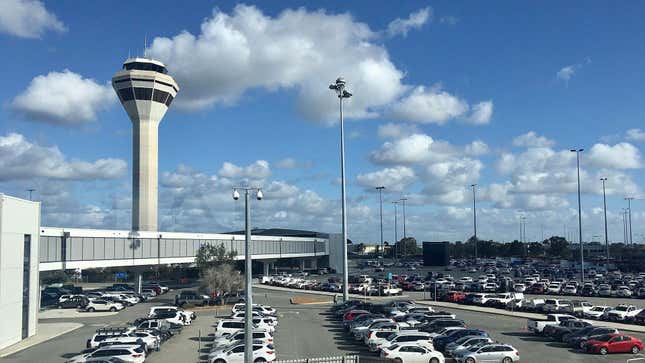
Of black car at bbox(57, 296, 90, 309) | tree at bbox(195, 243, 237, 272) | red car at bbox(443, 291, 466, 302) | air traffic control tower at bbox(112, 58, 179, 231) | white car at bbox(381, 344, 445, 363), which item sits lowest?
black car at bbox(57, 296, 90, 309)

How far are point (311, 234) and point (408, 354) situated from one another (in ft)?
411

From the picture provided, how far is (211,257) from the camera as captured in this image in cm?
7844

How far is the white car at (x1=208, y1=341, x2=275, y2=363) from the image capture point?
28389 millimetres

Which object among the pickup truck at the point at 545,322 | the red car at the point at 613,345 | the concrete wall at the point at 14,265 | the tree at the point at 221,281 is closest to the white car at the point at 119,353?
the concrete wall at the point at 14,265

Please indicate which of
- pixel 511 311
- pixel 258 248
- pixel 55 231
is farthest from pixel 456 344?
pixel 258 248

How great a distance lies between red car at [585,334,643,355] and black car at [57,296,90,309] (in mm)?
49704

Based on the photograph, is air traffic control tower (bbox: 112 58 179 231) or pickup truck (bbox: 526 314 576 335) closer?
pickup truck (bbox: 526 314 576 335)

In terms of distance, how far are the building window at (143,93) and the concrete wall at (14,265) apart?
6034 centimetres

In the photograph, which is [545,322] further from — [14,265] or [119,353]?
[14,265]

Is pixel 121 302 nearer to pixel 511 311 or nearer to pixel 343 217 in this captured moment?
pixel 343 217

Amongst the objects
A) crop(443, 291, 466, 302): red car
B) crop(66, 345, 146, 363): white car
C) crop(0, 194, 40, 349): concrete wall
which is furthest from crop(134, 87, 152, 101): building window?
crop(66, 345, 146, 363): white car

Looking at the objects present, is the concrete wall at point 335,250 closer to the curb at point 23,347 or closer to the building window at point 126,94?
the building window at point 126,94

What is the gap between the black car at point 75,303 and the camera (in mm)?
63469

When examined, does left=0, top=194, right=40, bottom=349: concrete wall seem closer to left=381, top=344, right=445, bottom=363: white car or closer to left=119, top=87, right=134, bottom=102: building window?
left=381, top=344, right=445, bottom=363: white car
